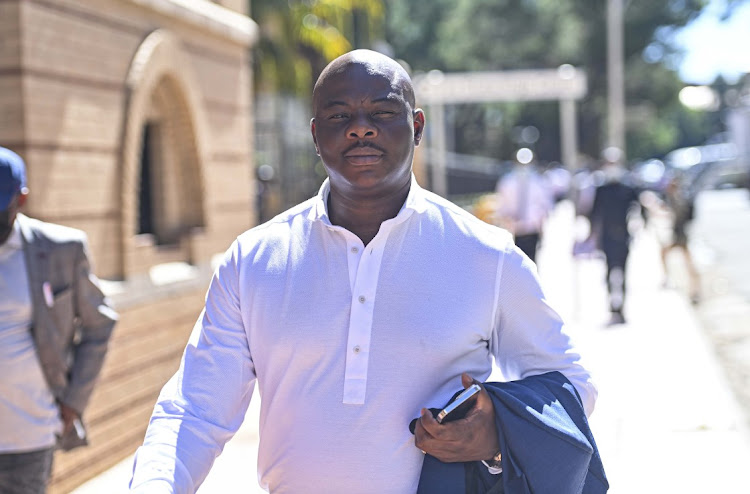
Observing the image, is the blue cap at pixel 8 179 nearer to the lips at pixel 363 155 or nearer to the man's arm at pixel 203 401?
the man's arm at pixel 203 401

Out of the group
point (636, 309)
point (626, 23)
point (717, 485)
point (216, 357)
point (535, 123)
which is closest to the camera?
point (216, 357)

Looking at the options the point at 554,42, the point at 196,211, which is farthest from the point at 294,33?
the point at 554,42

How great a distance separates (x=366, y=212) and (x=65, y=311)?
7.01ft

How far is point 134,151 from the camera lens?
22.4 feet

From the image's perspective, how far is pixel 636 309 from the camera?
13117mm

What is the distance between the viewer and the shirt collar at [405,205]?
2.26m

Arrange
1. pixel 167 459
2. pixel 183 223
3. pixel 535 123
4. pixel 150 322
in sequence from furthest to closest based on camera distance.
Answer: pixel 535 123 < pixel 183 223 < pixel 150 322 < pixel 167 459

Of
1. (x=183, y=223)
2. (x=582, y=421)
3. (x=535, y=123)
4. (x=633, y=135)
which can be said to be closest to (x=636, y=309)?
(x=183, y=223)

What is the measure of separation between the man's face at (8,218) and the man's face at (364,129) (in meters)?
1.88

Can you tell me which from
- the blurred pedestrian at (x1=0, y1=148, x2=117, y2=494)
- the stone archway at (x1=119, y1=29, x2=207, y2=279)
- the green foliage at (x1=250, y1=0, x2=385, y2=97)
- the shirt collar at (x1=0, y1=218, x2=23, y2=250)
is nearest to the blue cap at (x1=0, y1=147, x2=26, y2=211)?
the blurred pedestrian at (x1=0, y1=148, x2=117, y2=494)

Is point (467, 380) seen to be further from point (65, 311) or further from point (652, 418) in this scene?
point (652, 418)

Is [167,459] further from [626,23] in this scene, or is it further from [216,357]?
[626,23]

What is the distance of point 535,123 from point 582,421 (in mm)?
55435

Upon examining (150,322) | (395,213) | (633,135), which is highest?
(633,135)
